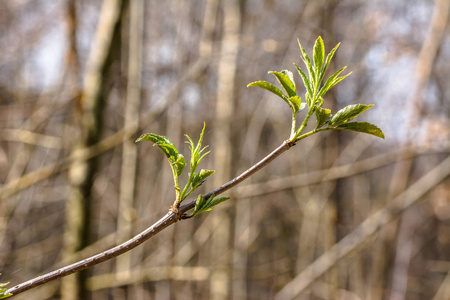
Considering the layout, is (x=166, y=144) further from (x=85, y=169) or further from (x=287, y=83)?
(x=85, y=169)

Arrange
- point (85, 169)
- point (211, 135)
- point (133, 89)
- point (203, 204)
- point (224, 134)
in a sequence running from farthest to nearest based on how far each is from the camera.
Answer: point (211, 135) < point (224, 134) < point (133, 89) < point (85, 169) < point (203, 204)

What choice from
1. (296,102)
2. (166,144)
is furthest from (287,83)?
(166,144)

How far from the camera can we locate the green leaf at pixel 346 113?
0.38 m

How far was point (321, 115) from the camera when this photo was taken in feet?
1.27

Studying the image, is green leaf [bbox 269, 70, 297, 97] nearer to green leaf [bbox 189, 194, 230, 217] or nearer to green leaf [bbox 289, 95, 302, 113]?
green leaf [bbox 289, 95, 302, 113]

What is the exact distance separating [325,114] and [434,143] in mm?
1808

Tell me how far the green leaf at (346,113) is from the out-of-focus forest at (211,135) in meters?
1.13

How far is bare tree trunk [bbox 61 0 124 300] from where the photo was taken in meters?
1.71

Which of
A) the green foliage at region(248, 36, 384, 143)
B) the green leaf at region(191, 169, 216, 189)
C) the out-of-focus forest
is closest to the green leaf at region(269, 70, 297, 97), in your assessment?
the green foliage at region(248, 36, 384, 143)

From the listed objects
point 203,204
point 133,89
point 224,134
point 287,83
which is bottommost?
point 203,204

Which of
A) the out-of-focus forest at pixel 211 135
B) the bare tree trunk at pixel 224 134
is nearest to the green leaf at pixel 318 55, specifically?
the out-of-focus forest at pixel 211 135

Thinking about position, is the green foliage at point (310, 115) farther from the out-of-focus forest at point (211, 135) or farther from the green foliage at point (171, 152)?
the out-of-focus forest at point (211, 135)

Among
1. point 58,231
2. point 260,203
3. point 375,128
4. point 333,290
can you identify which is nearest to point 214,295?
point 333,290

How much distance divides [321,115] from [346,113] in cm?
2
